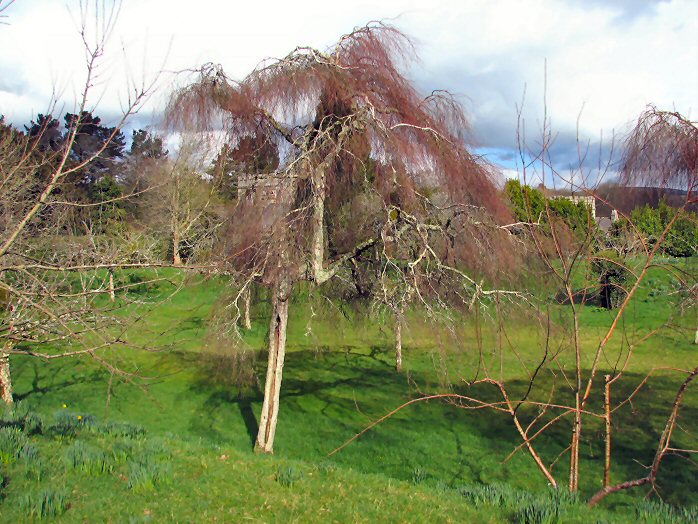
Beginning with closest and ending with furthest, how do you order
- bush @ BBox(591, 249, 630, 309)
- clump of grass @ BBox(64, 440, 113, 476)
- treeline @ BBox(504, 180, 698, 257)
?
treeline @ BBox(504, 180, 698, 257)
bush @ BBox(591, 249, 630, 309)
clump of grass @ BBox(64, 440, 113, 476)

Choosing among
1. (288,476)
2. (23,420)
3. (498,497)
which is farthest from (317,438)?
(498,497)

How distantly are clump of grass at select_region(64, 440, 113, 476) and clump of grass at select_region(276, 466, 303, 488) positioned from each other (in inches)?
57.2

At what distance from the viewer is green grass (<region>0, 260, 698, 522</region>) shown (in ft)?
14.6

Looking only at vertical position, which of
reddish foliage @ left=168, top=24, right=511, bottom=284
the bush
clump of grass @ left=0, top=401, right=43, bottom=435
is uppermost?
reddish foliage @ left=168, top=24, right=511, bottom=284

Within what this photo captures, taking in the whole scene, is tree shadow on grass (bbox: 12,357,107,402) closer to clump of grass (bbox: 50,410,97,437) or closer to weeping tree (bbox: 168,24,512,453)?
clump of grass (bbox: 50,410,97,437)

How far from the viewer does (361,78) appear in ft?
27.9

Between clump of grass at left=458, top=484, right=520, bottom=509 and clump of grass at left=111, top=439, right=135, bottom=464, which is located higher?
clump of grass at left=111, top=439, right=135, bottom=464

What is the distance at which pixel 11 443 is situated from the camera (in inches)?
217

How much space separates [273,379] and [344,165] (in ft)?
11.4

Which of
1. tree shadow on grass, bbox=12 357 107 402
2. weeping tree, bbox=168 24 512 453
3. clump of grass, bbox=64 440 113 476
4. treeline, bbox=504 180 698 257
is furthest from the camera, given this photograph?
tree shadow on grass, bbox=12 357 107 402

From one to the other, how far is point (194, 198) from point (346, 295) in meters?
13.0

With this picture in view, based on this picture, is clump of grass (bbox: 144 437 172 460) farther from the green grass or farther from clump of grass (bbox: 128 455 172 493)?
clump of grass (bbox: 128 455 172 493)

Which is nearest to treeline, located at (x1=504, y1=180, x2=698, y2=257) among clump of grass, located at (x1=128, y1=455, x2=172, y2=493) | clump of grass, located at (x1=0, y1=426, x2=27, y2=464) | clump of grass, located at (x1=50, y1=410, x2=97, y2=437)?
clump of grass, located at (x1=128, y1=455, x2=172, y2=493)

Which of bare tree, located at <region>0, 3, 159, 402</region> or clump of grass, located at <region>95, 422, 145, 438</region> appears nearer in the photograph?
bare tree, located at <region>0, 3, 159, 402</region>
